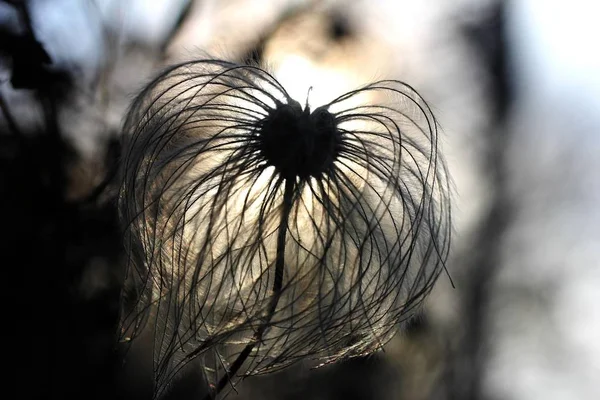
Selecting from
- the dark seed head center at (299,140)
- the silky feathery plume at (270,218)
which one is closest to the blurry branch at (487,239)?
the silky feathery plume at (270,218)

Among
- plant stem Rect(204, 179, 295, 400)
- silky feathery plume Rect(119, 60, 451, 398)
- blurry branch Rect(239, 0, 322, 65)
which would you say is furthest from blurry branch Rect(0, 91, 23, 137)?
blurry branch Rect(239, 0, 322, 65)

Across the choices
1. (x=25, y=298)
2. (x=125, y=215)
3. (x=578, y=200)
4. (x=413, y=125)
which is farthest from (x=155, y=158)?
(x=578, y=200)

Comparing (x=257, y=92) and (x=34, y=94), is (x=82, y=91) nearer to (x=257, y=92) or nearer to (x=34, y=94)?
(x=34, y=94)

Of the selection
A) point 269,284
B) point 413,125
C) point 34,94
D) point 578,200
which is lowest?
point 269,284

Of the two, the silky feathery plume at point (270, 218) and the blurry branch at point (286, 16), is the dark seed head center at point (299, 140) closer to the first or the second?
the silky feathery plume at point (270, 218)

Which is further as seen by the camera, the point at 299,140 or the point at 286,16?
the point at 286,16

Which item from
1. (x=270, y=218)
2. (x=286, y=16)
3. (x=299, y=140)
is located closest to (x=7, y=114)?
(x=270, y=218)

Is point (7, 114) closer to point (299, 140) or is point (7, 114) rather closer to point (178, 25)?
point (299, 140)

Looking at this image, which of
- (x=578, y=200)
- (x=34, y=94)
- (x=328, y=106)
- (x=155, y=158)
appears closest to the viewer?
(x=328, y=106)
